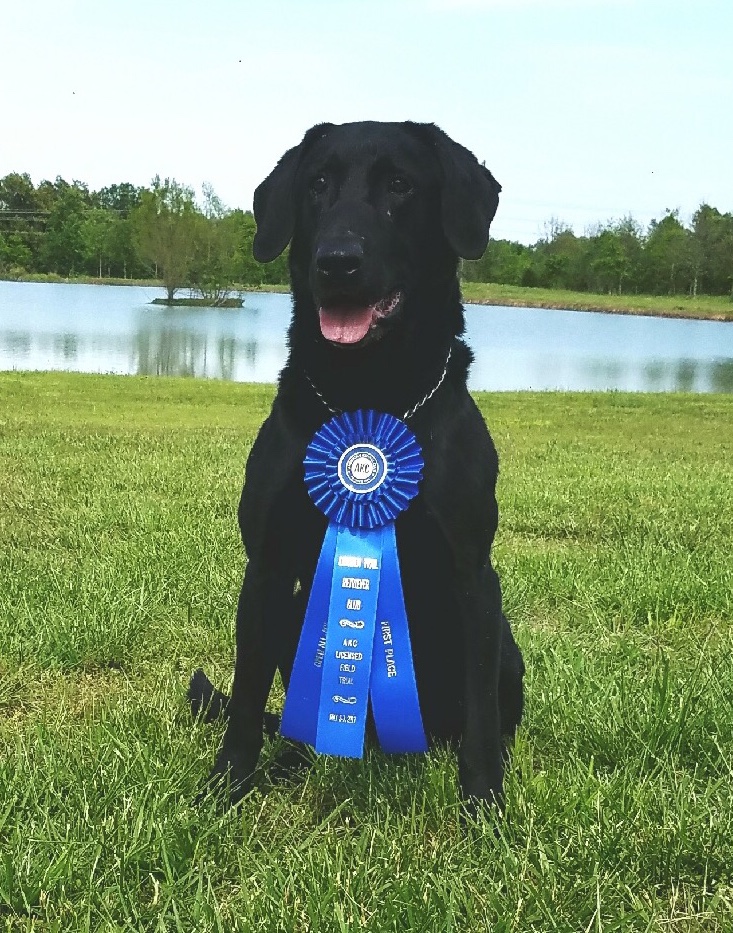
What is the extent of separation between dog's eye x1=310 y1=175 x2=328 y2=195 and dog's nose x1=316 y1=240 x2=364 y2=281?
33 cm

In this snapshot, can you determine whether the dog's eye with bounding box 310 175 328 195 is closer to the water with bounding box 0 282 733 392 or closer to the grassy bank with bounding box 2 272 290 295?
the water with bounding box 0 282 733 392

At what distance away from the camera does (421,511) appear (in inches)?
91.6

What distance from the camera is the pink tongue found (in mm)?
2291

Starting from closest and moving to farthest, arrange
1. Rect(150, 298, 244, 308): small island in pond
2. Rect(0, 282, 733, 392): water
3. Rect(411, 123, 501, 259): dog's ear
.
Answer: Rect(411, 123, 501, 259): dog's ear
Rect(0, 282, 733, 392): water
Rect(150, 298, 244, 308): small island in pond

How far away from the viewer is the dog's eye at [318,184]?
2.46 metres

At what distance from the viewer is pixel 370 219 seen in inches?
91.0

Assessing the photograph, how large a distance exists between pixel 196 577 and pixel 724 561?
2471mm

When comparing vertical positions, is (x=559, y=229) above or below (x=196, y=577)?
above

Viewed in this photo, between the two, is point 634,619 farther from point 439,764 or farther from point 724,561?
point 439,764

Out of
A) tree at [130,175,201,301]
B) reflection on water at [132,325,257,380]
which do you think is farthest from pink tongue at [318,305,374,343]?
tree at [130,175,201,301]

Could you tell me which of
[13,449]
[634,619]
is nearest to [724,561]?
[634,619]

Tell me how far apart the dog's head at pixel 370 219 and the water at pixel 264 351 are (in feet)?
25.2

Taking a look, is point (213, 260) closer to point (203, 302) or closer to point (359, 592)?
point (203, 302)

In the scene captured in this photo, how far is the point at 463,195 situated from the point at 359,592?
1020mm
